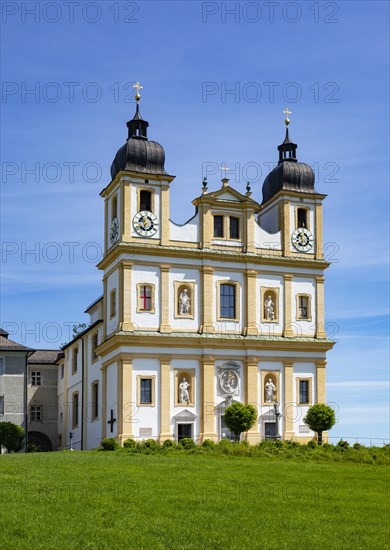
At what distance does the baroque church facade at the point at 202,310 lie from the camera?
46.1 meters

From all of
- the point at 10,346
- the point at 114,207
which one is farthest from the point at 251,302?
the point at 10,346

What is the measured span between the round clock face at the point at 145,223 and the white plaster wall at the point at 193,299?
8.01 ft

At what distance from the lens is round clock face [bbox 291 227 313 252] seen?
51.4m

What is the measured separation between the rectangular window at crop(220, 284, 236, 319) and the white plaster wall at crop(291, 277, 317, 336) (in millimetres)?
3721

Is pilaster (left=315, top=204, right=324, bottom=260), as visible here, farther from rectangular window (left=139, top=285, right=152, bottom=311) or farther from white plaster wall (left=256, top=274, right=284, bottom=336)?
rectangular window (left=139, top=285, right=152, bottom=311)

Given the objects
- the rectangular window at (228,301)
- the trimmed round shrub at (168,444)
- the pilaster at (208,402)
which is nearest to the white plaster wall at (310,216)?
the rectangular window at (228,301)

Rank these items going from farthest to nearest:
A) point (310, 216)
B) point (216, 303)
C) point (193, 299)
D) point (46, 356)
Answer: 1. point (46, 356)
2. point (310, 216)
3. point (216, 303)
4. point (193, 299)

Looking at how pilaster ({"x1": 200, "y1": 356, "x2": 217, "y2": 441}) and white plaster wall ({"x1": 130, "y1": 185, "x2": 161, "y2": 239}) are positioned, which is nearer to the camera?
pilaster ({"x1": 200, "y1": 356, "x2": 217, "y2": 441})

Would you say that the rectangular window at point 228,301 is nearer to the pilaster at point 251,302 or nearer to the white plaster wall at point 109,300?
the pilaster at point 251,302

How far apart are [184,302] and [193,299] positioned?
1.82ft

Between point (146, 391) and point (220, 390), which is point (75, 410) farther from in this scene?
point (220, 390)

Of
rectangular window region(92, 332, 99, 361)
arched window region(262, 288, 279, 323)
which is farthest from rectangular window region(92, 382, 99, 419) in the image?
arched window region(262, 288, 279, 323)

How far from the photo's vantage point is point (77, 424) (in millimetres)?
57281

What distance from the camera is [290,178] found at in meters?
52.6
